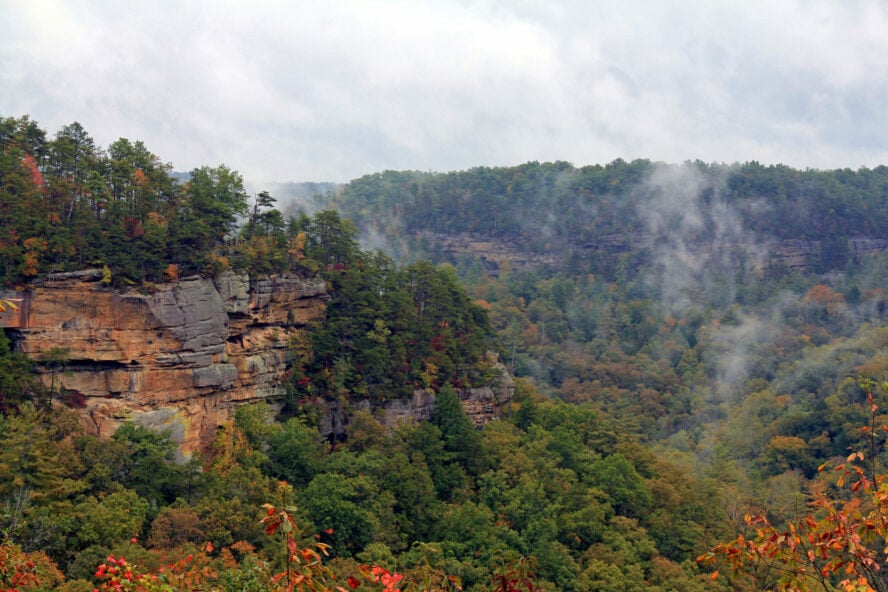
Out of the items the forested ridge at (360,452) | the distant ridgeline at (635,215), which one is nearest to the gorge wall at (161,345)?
the forested ridge at (360,452)

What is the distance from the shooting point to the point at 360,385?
37281 millimetres

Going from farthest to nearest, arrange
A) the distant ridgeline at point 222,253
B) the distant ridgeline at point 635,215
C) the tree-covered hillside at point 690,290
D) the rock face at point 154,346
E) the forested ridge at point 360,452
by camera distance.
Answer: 1. the distant ridgeline at point 635,215
2. the tree-covered hillside at point 690,290
3. the distant ridgeline at point 222,253
4. the rock face at point 154,346
5. the forested ridge at point 360,452

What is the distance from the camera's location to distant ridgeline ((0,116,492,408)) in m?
29.1

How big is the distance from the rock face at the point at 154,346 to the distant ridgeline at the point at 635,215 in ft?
268

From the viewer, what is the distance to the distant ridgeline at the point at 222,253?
29.1 metres

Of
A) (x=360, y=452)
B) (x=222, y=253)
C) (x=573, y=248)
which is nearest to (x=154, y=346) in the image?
(x=222, y=253)

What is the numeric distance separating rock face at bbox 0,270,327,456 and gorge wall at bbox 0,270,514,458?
36 mm

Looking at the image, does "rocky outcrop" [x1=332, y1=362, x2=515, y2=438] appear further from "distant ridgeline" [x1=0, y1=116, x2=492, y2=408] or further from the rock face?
the rock face

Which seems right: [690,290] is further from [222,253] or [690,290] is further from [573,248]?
[222,253]

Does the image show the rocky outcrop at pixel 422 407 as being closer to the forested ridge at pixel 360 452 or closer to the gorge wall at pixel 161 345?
the forested ridge at pixel 360 452

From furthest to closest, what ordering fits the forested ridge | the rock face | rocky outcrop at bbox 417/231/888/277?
rocky outcrop at bbox 417/231/888/277, the rock face, the forested ridge

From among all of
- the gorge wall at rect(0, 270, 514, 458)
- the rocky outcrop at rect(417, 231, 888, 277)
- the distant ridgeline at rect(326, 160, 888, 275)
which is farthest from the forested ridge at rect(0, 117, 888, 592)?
the distant ridgeline at rect(326, 160, 888, 275)

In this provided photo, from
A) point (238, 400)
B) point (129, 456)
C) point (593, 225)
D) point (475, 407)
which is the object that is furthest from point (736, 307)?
point (129, 456)

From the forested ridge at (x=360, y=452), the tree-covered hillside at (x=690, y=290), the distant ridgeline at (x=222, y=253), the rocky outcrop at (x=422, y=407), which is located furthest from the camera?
the tree-covered hillside at (x=690, y=290)
